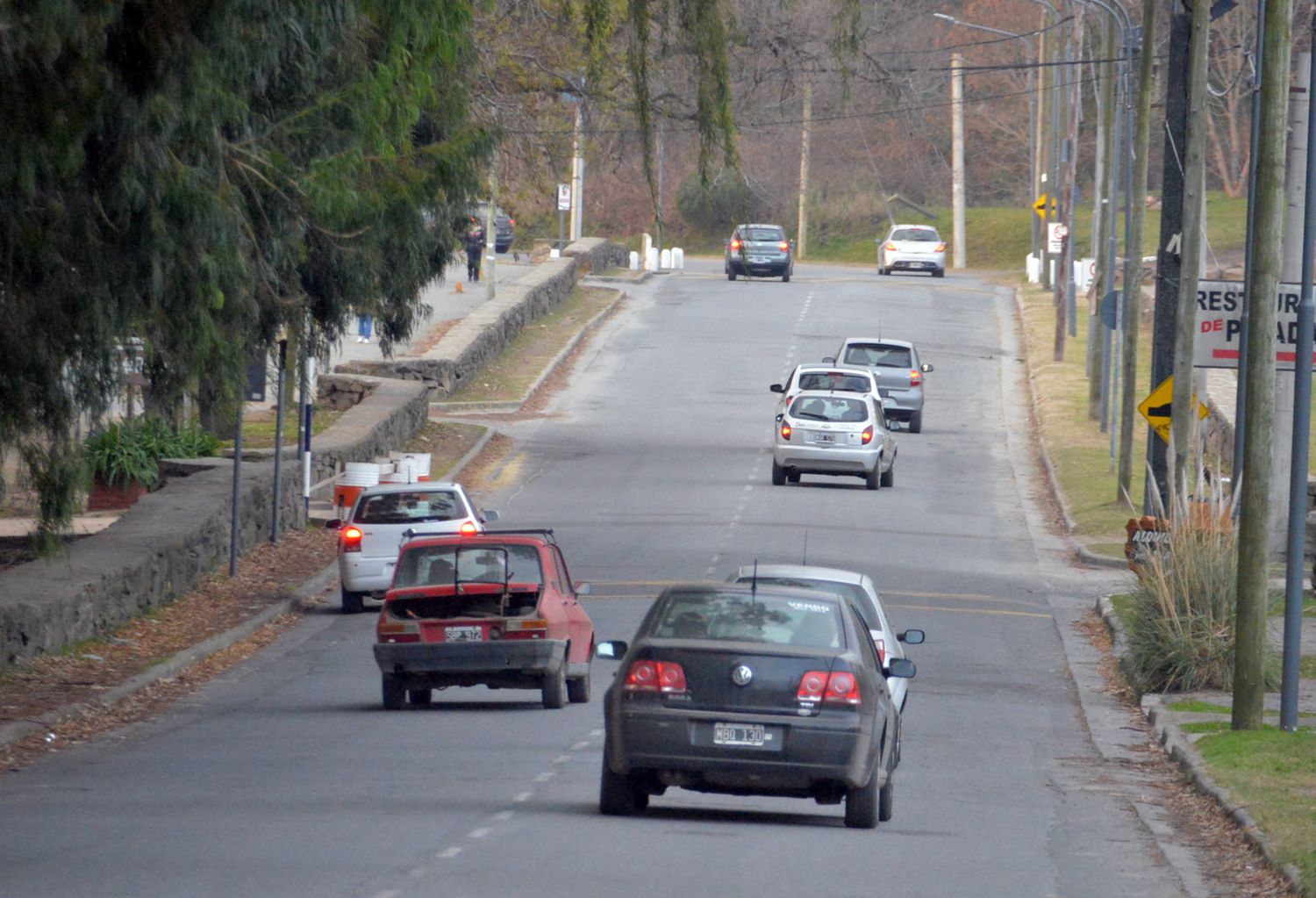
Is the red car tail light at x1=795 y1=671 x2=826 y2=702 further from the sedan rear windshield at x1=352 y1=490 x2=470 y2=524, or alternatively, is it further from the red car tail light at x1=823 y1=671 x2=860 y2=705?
the sedan rear windshield at x1=352 y1=490 x2=470 y2=524

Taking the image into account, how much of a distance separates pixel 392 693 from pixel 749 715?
20.6 feet

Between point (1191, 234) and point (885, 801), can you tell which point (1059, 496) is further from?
point (885, 801)

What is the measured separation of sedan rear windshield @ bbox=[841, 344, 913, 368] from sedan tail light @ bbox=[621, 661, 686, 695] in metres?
29.9

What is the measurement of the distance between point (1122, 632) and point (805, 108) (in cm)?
5947

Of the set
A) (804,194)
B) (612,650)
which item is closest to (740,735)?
(612,650)

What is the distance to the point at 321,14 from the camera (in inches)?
503

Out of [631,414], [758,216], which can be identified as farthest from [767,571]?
[758,216]

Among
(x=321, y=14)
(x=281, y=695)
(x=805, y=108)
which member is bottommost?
(x=281, y=695)

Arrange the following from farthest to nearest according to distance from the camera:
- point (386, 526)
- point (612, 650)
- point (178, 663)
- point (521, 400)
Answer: point (521, 400) → point (386, 526) → point (178, 663) → point (612, 650)

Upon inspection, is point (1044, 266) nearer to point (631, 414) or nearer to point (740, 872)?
point (631, 414)

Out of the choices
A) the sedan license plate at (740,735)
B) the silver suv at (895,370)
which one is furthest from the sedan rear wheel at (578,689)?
the silver suv at (895,370)

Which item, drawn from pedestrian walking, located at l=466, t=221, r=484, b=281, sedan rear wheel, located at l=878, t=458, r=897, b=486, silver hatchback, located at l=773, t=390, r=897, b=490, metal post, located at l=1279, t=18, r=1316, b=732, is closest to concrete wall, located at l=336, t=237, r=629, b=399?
pedestrian walking, located at l=466, t=221, r=484, b=281

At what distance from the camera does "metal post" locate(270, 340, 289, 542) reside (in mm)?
23856

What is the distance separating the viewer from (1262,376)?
48.4ft
